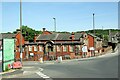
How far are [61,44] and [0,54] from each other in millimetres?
43748

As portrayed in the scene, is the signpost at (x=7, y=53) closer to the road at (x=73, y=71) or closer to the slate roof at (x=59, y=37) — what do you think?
the road at (x=73, y=71)

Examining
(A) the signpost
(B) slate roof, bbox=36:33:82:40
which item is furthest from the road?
(B) slate roof, bbox=36:33:82:40

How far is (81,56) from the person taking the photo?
67.4 metres

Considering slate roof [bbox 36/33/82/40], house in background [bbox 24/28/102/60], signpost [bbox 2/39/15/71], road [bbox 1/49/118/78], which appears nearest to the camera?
road [bbox 1/49/118/78]

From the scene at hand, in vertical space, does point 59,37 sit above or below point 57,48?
above

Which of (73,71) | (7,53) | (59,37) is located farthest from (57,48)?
(7,53)

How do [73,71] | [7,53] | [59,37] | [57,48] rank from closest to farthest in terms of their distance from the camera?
[7,53]
[73,71]
[57,48]
[59,37]

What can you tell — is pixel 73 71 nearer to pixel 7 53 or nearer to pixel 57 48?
pixel 7 53

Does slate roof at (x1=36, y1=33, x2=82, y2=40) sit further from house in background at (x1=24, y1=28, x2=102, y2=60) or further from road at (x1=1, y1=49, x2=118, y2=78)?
road at (x1=1, y1=49, x2=118, y2=78)

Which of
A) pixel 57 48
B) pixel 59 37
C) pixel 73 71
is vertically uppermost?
pixel 59 37

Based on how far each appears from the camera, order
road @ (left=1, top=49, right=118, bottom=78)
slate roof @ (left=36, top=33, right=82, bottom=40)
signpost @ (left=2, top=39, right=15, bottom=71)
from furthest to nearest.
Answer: slate roof @ (left=36, top=33, right=82, bottom=40) → signpost @ (left=2, top=39, right=15, bottom=71) → road @ (left=1, top=49, right=118, bottom=78)

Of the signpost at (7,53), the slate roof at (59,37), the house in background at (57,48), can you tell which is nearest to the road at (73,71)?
the signpost at (7,53)

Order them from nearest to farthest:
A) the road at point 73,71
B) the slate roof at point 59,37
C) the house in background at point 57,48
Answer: the road at point 73,71 → the house in background at point 57,48 → the slate roof at point 59,37

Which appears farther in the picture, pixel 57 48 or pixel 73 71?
pixel 57 48
